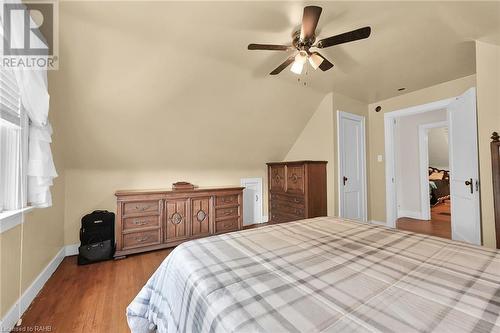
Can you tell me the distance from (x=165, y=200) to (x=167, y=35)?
194cm

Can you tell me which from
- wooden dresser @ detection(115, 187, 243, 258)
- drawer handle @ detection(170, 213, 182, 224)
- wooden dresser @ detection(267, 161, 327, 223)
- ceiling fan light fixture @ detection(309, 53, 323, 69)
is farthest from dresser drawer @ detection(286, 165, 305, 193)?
drawer handle @ detection(170, 213, 182, 224)

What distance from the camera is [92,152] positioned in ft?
8.69

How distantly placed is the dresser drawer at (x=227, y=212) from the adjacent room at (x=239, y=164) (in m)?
0.02

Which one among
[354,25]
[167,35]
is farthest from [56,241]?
[354,25]

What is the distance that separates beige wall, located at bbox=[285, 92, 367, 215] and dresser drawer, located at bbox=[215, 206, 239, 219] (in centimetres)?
153

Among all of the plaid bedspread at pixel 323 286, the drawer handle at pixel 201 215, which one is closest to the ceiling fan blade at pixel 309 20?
the plaid bedspread at pixel 323 286

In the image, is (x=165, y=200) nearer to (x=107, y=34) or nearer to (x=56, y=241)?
(x=56, y=241)

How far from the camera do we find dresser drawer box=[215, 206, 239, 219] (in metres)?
3.14

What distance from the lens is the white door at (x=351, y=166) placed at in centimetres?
332

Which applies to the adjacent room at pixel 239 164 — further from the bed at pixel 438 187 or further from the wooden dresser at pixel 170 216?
the bed at pixel 438 187

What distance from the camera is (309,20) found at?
1.48m

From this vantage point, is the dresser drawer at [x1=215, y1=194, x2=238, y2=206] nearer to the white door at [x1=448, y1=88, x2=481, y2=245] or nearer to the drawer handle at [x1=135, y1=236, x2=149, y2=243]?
the drawer handle at [x1=135, y1=236, x2=149, y2=243]

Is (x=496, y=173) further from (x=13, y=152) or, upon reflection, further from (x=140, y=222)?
(x=13, y=152)

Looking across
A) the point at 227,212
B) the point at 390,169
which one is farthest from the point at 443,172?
the point at 227,212
